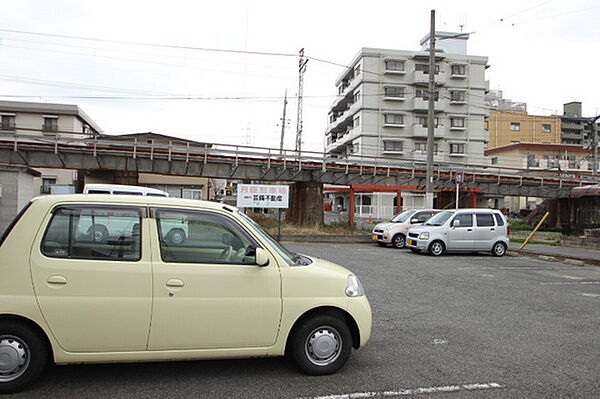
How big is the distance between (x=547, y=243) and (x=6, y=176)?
21.7 m

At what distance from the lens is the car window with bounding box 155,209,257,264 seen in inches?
157

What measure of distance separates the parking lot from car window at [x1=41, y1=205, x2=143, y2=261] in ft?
3.74

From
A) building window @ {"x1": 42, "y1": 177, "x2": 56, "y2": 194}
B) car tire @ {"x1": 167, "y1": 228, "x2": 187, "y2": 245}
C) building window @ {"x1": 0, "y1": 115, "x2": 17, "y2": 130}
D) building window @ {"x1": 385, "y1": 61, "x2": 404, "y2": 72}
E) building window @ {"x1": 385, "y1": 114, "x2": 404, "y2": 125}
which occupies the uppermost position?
building window @ {"x1": 385, "y1": 61, "x2": 404, "y2": 72}

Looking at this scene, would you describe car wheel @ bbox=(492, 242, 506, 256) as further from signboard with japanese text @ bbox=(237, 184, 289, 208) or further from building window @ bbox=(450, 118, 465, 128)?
building window @ bbox=(450, 118, 465, 128)

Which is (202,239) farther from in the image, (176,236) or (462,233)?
A: (462,233)

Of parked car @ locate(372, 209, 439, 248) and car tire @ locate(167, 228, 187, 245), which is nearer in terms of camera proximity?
car tire @ locate(167, 228, 187, 245)

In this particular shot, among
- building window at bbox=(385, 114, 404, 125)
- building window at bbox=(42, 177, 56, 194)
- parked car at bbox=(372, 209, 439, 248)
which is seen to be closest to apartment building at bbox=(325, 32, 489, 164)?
building window at bbox=(385, 114, 404, 125)

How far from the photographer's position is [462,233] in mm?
15391

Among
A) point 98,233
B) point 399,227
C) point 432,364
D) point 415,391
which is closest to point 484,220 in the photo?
point 399,227

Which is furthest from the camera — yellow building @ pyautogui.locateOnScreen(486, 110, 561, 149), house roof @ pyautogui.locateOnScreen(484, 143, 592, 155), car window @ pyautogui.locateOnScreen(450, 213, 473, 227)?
yellow building @ pyautogui.locateOnScreen(486, 110, 561, 149)

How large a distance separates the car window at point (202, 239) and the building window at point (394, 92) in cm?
5028

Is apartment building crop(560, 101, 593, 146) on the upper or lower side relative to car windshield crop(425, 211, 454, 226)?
upper

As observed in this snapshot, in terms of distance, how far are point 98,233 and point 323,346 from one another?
2.27 meters

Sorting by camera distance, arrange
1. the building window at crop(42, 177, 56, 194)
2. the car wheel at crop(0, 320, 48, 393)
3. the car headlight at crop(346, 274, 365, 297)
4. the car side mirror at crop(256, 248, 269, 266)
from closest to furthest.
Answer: the car wheel at crop(0, 320, 48, 393) → the car side mirror at crop(256, 248, 269, 266) → the car headlight at crop(346, 274, 365, 297) → the building window at crop(42, 177, 56, 194)
